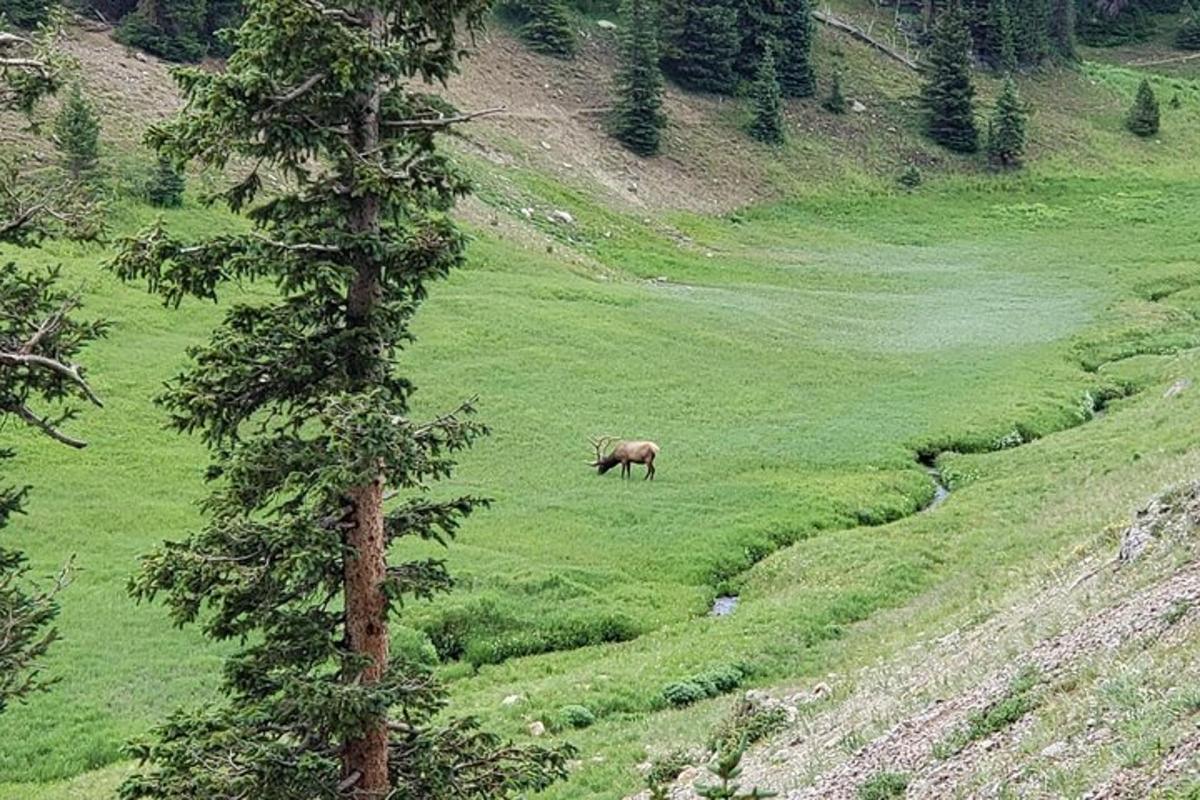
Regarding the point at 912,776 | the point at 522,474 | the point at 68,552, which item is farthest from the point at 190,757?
the point at 522,474

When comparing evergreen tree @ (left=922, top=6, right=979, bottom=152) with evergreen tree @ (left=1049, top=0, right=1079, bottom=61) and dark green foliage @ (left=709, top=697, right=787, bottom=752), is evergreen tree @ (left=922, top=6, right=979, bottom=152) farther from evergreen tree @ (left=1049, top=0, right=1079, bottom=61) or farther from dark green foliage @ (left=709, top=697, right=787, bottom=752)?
dark green foliage @ (left=709, top=697, right=787, bottom=752)

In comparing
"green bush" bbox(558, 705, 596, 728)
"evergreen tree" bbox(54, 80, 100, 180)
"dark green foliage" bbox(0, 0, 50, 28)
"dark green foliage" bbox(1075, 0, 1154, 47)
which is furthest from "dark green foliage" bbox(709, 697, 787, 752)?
"dark green foliage" bbox(1075, 0, 1154, 47)

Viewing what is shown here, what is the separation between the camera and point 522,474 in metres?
37.3

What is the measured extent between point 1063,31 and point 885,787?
119 meters

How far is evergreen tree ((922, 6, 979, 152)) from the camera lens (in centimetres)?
9650

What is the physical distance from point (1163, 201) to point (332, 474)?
89.1 m

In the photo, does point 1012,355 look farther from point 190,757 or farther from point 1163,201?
point 190,757

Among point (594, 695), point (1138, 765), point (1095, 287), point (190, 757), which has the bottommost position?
point (1095, 287)

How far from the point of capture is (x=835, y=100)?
98.8m

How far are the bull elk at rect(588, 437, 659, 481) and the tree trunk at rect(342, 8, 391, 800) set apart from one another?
Result: 25756 millimetres

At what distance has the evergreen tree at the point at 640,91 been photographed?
282ft

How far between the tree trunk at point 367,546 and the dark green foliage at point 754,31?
89449 mm

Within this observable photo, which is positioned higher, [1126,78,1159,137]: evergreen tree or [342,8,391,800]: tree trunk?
[342,8,391,800]: tree trunk

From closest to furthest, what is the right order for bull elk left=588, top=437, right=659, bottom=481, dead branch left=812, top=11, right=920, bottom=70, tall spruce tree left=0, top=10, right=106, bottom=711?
tall spruce tree left=0, top=10, right=106, bottom=711 → bull elk left=588, top=437, right=659, bottom=481 → dead branch left=812, top=11, right=920, bottom=70
